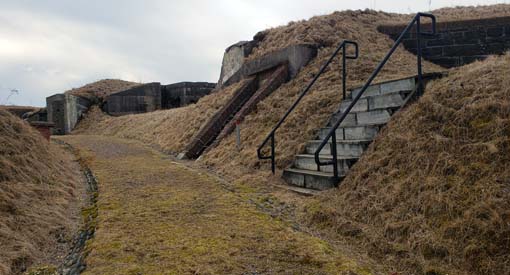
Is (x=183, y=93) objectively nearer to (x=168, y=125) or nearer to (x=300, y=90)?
(x=168, y=125)

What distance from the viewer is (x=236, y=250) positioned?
11.2ft

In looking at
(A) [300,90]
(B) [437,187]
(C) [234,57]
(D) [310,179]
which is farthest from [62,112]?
(B) [437,187]

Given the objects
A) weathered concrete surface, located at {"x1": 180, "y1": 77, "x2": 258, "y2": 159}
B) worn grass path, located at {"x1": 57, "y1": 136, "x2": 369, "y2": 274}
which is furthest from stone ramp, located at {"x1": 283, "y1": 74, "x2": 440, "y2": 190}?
weathered concrete surface, located at {"x1": 180, "y1": 77, "x2": 258, "y2": 159}

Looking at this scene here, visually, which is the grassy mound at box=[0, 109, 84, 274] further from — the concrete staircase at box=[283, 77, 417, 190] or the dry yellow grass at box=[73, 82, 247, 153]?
the dry yellow grass at box=[73, 82, 247, 153]

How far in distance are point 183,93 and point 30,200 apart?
19623 millimetres

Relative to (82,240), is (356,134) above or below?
above

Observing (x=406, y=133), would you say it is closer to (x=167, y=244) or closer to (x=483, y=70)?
(x=483, y=70)

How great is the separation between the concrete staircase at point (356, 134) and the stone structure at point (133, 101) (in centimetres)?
1857

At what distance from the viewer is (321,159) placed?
5797mm

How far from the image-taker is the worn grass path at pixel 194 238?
309 centimetres

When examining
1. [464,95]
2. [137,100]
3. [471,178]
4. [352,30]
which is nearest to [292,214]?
[471,178]

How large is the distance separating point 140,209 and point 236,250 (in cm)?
188

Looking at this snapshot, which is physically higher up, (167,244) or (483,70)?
(483,70)

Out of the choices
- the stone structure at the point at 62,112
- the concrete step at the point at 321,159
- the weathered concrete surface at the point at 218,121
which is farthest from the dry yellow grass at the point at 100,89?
the concrete step at the point at 321,159
